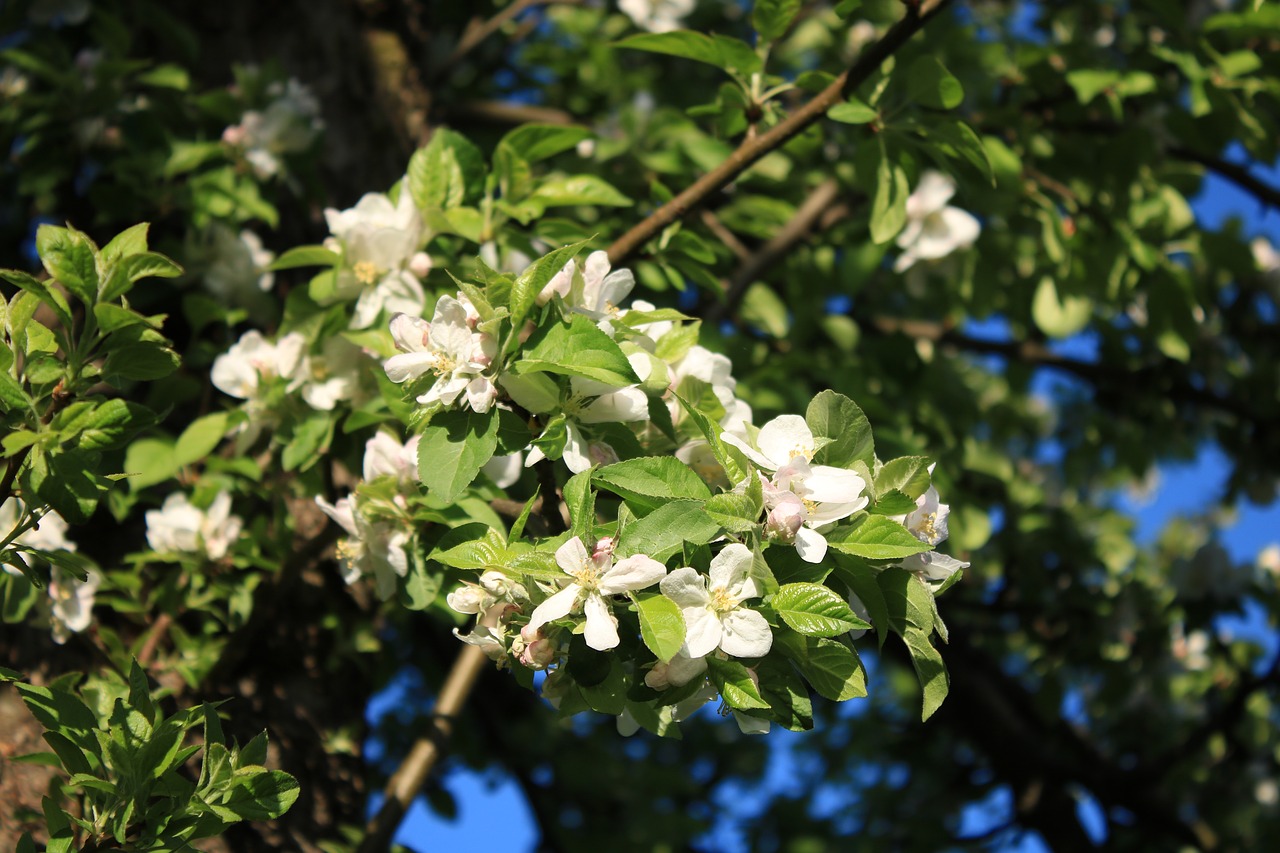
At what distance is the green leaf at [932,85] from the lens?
1846 mm

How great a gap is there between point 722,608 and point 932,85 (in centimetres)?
111

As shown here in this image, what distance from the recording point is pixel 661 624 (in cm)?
115

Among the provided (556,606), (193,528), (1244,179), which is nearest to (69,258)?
(193,528)

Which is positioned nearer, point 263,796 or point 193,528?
point 263,796

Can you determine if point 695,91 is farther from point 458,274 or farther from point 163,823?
point 163,823

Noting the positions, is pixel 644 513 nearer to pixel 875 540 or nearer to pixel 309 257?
pixel 875 540

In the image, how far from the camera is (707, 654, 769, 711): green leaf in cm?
119

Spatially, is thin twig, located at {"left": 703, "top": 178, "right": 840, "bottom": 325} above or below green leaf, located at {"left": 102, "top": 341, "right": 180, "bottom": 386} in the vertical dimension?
below

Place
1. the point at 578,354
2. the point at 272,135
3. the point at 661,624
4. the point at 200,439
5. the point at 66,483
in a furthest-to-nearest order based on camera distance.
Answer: the point at 272,135, the point at 200,439, the point at 66,483, the point at 578,354, the point at 661,624

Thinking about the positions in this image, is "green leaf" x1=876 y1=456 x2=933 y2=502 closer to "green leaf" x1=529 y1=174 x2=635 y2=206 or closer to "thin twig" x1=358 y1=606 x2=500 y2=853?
"green leaf" x1=529 y1=174 x2=635 y2=206

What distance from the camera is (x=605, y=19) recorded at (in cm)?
378

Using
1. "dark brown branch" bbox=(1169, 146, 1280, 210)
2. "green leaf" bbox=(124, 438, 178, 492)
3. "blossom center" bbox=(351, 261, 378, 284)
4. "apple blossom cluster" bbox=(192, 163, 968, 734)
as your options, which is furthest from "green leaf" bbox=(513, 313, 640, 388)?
"dark brown branch" bbox=(1169, 146, 1280, 210)

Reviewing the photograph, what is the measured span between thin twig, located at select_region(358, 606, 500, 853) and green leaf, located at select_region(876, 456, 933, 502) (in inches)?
35.6

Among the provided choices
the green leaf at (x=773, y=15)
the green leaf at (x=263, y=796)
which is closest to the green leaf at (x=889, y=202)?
the green leaf at (x=773, y=15)
